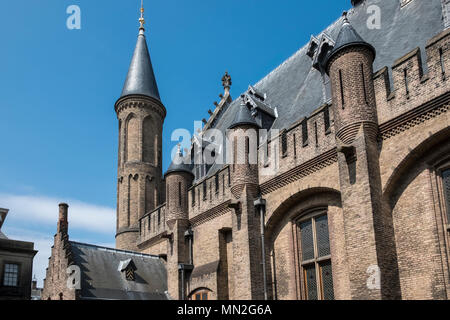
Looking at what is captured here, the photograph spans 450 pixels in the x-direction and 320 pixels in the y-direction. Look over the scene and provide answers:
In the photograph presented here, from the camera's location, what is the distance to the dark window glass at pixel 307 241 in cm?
1670

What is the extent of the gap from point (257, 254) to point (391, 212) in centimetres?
562

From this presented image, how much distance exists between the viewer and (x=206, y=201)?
2161 cm

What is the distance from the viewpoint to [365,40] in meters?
20.0

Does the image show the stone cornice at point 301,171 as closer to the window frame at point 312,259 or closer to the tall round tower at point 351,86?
the tall round tower at point 351,86

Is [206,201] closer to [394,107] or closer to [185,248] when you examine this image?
[185,248]

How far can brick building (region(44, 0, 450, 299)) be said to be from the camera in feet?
42.7

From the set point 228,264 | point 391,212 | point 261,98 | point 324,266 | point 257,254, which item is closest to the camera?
point 391,212

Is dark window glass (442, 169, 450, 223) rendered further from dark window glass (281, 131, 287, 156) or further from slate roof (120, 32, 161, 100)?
slate roof (120, 32, 161, 100)

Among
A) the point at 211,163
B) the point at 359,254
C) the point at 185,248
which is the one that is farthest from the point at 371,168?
the point at 211,163

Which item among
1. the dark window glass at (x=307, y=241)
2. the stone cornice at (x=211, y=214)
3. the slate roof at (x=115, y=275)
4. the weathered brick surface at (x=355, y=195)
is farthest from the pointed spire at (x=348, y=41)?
the slate roof at (x=115, y=275)

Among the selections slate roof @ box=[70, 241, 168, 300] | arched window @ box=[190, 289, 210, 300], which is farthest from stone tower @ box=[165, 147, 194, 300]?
slate roof @ box=[70, 241, 168, 300]

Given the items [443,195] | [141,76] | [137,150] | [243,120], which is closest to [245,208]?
[243,120]

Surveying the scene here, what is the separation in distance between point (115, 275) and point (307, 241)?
32.9 feet
